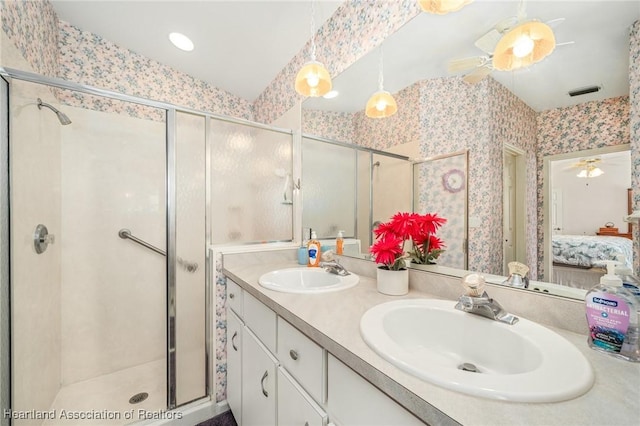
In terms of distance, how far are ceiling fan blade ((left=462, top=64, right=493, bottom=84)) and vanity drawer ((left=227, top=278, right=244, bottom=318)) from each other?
1296 mm

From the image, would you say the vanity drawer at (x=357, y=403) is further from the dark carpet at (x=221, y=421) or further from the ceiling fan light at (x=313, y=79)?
the ceiling fan light at (x=313, y=79)

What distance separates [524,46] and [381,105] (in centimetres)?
56

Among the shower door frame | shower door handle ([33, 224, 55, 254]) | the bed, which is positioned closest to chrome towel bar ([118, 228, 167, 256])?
shower door handle ([33, 224, 55, 254])

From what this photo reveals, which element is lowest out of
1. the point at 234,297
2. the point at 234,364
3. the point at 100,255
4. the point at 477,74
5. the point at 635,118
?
the point at 234,364

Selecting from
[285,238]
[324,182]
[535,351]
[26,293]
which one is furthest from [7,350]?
[535,351]

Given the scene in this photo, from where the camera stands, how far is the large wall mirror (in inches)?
24.7

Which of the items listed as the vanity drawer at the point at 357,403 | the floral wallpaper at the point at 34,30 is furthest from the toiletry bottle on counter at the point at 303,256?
the floral wallpaper at the point at 34,30

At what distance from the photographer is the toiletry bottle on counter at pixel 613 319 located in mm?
490

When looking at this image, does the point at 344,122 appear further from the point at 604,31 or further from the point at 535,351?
the point at 535,351

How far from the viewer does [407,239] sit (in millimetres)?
965

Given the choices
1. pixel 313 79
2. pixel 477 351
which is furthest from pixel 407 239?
pixel 313 79

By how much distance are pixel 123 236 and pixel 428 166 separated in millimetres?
2157

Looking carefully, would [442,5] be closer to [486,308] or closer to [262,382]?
[486,308]

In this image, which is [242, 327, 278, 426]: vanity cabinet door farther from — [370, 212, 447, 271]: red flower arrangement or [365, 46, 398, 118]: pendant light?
[365, 46, 398, 118]: pendant light
